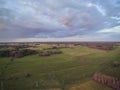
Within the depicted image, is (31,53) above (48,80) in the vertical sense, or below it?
above

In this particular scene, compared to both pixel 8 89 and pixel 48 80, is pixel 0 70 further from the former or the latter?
pixel 48 80

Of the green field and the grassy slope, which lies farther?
the green field

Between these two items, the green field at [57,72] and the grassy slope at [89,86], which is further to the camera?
the green field at [57,72]

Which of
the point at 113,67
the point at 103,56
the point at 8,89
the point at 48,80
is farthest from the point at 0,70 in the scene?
the point at 103,56

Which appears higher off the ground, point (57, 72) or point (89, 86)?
point (57, 72)

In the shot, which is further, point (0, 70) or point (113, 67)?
point (113, 67)

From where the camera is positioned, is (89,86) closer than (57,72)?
Yes

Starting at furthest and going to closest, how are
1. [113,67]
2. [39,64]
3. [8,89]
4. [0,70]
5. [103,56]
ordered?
1. [103,56]
2. [39,64]
3. [113,67]
4. [0,70]
5. [8,89]

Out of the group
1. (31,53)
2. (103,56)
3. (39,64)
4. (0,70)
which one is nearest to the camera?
(0,70)
